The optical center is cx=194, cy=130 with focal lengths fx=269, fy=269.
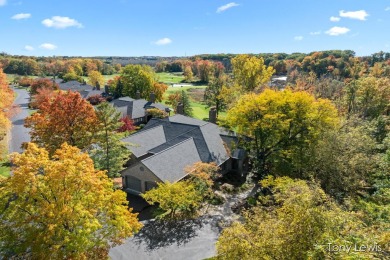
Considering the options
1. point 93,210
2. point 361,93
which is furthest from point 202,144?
point 361,93

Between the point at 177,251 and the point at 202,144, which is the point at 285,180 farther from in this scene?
the point at 202,144

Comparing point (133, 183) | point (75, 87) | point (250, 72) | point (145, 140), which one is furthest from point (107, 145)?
point (75, 87)

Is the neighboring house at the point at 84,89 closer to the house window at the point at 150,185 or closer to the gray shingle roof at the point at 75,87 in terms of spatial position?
the gray shingle roof at the point at 75,87

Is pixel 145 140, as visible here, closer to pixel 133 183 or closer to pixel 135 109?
pixel 133 183

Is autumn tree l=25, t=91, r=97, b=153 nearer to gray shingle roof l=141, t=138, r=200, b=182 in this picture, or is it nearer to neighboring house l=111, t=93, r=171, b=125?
gray shingle roof l=141, t=138, r=200, b=182

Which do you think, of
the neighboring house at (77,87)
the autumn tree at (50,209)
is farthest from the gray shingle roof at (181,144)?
the neighboring house at (77,87)

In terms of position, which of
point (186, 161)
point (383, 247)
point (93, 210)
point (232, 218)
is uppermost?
point (383, 247)

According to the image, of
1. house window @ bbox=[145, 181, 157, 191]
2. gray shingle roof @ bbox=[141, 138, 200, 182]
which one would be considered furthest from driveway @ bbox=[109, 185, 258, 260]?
gray shingle roof @ bbox=[141, 138, 200, 182]
